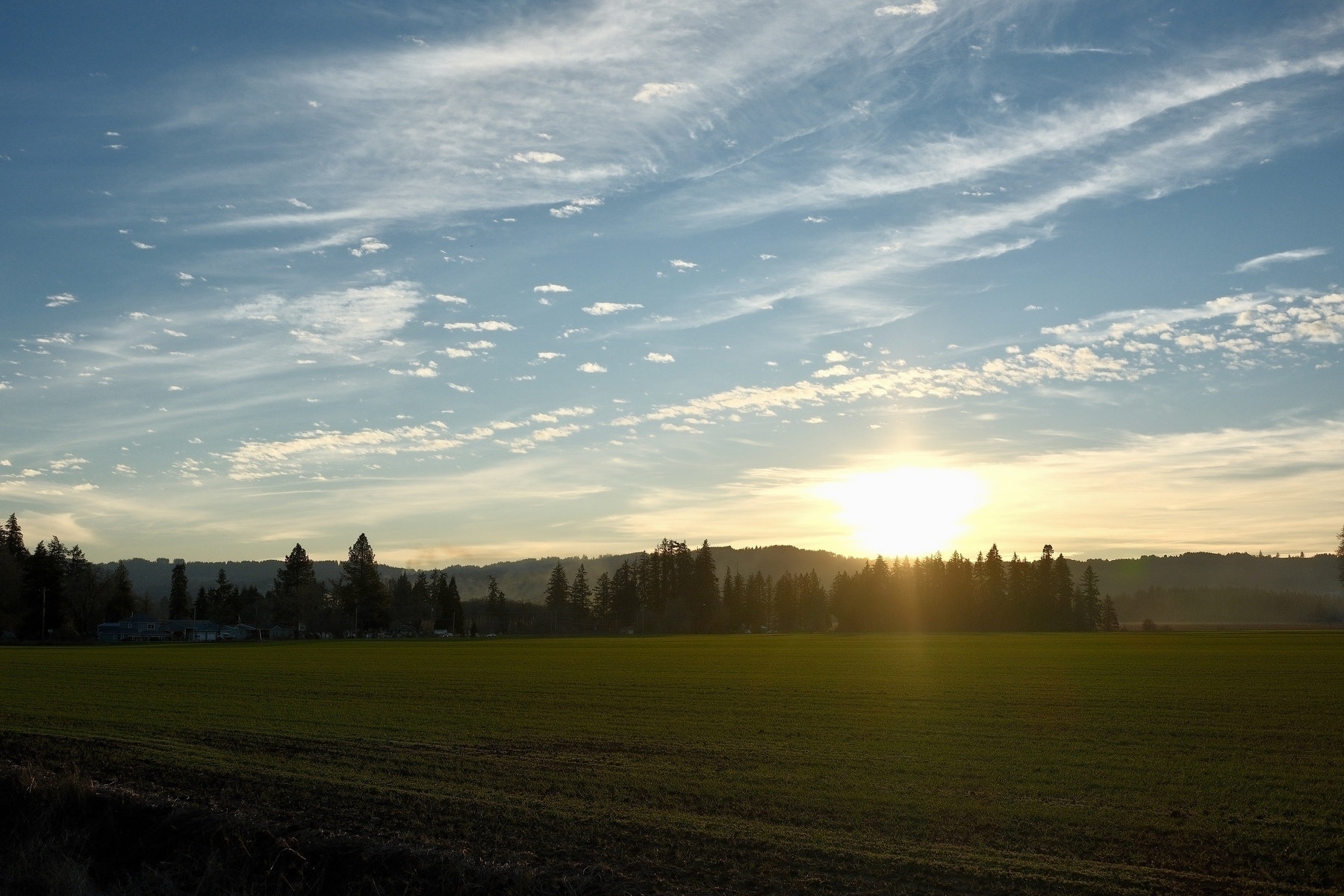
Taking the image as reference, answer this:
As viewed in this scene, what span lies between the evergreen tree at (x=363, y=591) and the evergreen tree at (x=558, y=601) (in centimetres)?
3111

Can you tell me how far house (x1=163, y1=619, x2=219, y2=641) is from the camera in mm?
142125

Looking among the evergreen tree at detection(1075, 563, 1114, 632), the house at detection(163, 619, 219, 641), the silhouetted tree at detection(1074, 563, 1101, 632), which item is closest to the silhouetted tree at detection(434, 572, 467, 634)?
the house at detection(163, 619, 219, 641)

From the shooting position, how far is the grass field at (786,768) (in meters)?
12.1

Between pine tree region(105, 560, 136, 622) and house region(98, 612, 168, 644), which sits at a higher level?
pine tree region(105, 560, 136, 622)

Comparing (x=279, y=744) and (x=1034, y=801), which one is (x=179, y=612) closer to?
(x=279, y=744)

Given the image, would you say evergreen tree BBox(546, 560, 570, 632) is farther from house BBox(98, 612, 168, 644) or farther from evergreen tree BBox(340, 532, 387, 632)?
house BBox(98, 612, 168, 644)

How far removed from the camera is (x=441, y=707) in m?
31.5

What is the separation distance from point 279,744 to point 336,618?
133863 mm

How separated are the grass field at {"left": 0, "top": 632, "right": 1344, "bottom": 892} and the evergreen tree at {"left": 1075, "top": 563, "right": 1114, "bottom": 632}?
11822 cm

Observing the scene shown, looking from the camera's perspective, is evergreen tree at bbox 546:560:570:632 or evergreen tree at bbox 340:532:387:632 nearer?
evergreen tree at bbox 340:532:387:632

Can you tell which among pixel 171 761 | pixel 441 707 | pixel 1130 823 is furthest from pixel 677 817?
pixel 441 707

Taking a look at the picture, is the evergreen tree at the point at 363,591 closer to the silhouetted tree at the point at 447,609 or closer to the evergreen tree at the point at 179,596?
the silhouetted tree at the point at 447,609

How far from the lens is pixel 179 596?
161500 millimetres

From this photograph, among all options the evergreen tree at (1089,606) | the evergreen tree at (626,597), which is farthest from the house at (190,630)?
the evergreen tree at (1089,606)
